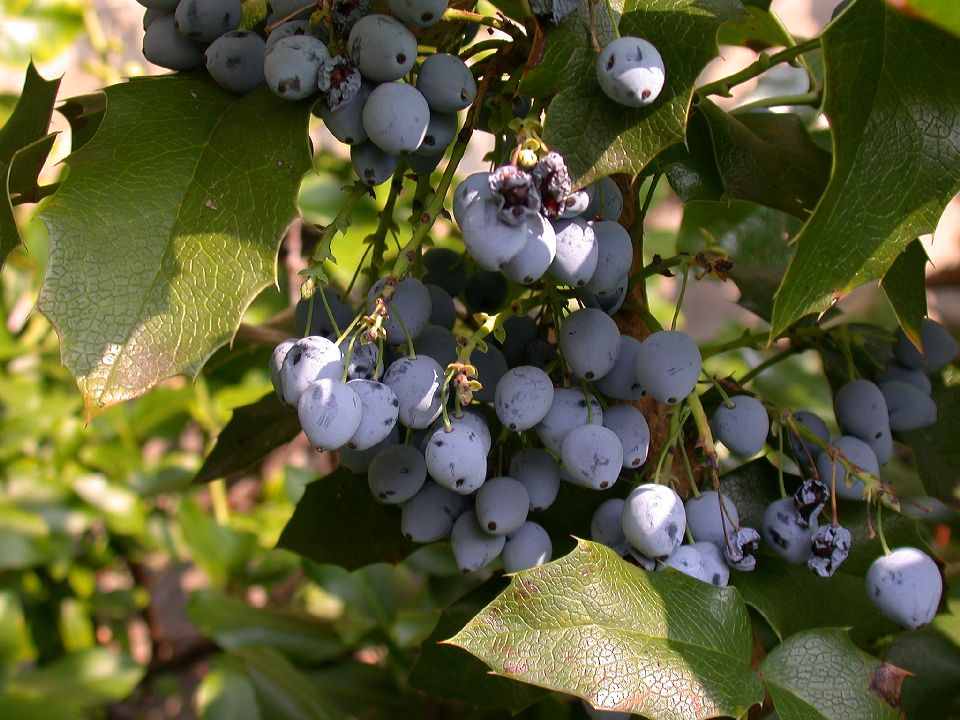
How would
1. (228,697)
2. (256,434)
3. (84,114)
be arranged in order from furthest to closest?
1. (228,697)
2. (256,434)
3. (84,114)

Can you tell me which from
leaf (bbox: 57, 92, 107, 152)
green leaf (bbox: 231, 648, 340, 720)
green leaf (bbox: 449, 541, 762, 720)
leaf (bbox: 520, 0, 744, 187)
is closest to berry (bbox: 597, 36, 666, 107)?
leaf (bbox: 520, 0, 744, 187)

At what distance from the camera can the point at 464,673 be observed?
0.65m

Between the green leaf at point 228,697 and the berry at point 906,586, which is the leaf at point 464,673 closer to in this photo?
the berry at point 906,586

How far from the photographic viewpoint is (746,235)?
923 mm

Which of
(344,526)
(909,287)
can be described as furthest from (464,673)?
(909,287)

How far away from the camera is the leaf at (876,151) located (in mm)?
498

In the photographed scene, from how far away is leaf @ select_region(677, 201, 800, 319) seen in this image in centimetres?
85

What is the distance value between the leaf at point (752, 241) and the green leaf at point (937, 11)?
409 mm

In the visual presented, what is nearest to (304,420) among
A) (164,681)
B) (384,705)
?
(384,705)

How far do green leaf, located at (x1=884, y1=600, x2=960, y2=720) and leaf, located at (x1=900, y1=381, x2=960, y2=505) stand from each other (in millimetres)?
98

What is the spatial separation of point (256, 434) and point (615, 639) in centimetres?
39

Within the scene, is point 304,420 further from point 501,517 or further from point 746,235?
point 746,235

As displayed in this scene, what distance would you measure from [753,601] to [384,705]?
1.87ft

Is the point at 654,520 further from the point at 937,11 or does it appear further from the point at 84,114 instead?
the point at 84,114
